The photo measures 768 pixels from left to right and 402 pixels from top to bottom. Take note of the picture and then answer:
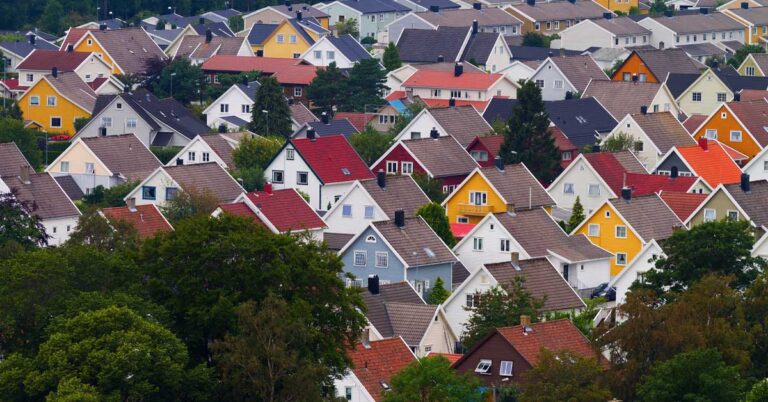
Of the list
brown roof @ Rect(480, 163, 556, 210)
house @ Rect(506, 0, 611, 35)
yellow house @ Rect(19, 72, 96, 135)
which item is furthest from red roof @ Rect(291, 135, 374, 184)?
house @ Rect(506, 0, 611, 35)

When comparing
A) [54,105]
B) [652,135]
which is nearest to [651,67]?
[652,135]

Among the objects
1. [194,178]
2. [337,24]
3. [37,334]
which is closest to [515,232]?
[194,178]

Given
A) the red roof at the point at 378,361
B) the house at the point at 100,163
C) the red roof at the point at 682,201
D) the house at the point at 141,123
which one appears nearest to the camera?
the red roof at the point at 378,361

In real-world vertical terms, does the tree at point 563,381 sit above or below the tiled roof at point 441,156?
below

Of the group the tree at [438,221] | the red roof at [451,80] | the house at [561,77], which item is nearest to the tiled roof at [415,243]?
the tree at [438,221]

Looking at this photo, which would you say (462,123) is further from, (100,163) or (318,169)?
(100,163)

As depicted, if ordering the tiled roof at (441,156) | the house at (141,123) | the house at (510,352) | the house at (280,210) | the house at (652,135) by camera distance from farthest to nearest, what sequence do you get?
the house at (141,123) → the house at (652,135) → the tiled roof at (441,156) → the house at (280,210) → the house at (510,352)

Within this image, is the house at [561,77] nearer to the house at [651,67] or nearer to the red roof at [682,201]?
the house at [651,67]
